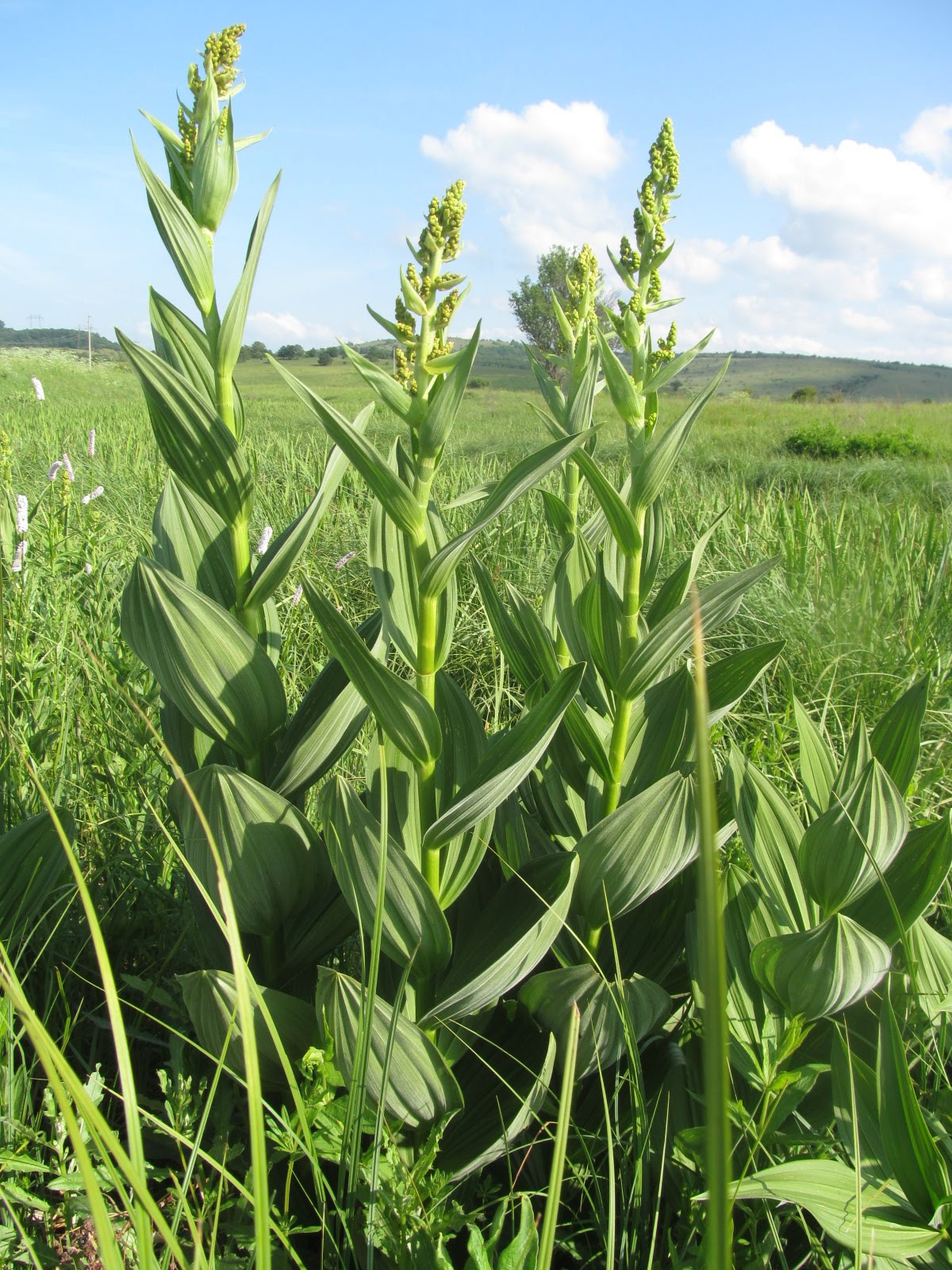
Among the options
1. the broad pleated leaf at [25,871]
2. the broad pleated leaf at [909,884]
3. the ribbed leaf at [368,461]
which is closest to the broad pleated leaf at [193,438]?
the ribbed leaf at [368,461]

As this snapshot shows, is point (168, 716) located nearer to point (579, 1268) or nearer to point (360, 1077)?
point (360, 1077)

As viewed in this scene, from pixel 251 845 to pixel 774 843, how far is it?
24.0 inches

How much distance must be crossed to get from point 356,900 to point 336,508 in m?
3.43

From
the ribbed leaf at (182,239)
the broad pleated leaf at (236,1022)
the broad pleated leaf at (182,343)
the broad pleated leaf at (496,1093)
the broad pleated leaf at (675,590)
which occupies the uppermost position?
the ribbed leaf at (182,239)

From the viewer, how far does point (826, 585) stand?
286cm

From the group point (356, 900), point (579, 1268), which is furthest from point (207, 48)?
point (579, 1268)

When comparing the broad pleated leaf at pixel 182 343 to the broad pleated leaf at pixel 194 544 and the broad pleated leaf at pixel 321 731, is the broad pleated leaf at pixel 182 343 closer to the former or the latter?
the broad pleated leaf at pixel 194 544

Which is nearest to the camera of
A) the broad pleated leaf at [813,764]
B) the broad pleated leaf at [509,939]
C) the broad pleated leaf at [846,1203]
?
the broad pleated leaf at [846,1203]

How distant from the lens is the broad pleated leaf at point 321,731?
40.0 inches

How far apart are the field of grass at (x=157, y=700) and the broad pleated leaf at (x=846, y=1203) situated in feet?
0.15

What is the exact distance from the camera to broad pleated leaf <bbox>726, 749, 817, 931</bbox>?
39.1 inches

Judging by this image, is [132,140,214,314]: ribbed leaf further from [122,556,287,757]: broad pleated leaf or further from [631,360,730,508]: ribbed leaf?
[631,360,730,508]: ribbed leaf

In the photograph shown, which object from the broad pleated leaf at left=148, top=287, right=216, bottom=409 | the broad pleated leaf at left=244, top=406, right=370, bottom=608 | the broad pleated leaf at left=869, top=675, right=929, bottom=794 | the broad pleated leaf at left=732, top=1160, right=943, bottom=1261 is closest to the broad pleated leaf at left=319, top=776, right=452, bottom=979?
the broad pleated leaf at left=244, top=406, right=370, bottom=608

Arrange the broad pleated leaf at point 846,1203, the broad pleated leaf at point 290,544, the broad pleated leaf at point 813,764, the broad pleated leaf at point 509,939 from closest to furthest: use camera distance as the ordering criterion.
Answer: the broad pleated leaf at point 846,1203 < the broad pleated leaf at point 509,939 < the broad pleated leaf at point 290,544 < the broad pleated leaf at point 813,764
